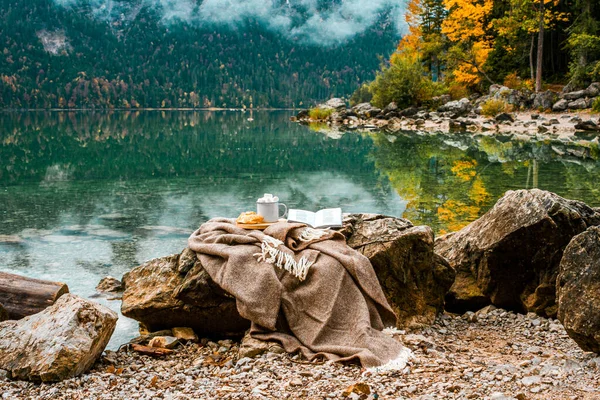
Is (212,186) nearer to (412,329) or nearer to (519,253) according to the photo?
(519,253)

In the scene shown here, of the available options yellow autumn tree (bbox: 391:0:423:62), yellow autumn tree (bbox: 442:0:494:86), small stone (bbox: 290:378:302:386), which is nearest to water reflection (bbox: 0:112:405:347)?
small stone (bbox: 290:378:302:386)

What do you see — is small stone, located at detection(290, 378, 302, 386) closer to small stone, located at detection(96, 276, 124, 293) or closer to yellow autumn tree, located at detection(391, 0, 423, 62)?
small stone, located at detection(96, 276, 124, 293)

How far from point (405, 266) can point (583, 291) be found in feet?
6.34

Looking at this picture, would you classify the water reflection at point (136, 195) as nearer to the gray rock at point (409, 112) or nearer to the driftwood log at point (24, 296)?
the driftwood log at point (24, 296)

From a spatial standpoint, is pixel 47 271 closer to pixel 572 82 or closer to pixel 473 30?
pixel 572 82

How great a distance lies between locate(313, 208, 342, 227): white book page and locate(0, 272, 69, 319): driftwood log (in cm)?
257

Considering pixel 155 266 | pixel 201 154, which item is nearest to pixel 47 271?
pixel 155 266

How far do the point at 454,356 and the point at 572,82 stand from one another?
34.3 meters

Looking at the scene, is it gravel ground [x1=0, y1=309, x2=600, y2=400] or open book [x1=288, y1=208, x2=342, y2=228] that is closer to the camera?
gravel ground [x1=0, y1=309, x2=600, y2=400]

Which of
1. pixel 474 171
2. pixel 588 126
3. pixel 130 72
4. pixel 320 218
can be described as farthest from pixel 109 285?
pixel 130 72

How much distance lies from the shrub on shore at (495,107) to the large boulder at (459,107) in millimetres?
2132

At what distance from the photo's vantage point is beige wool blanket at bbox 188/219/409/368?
5297 mm

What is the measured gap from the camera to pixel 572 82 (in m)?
35.5

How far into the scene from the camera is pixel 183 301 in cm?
613
